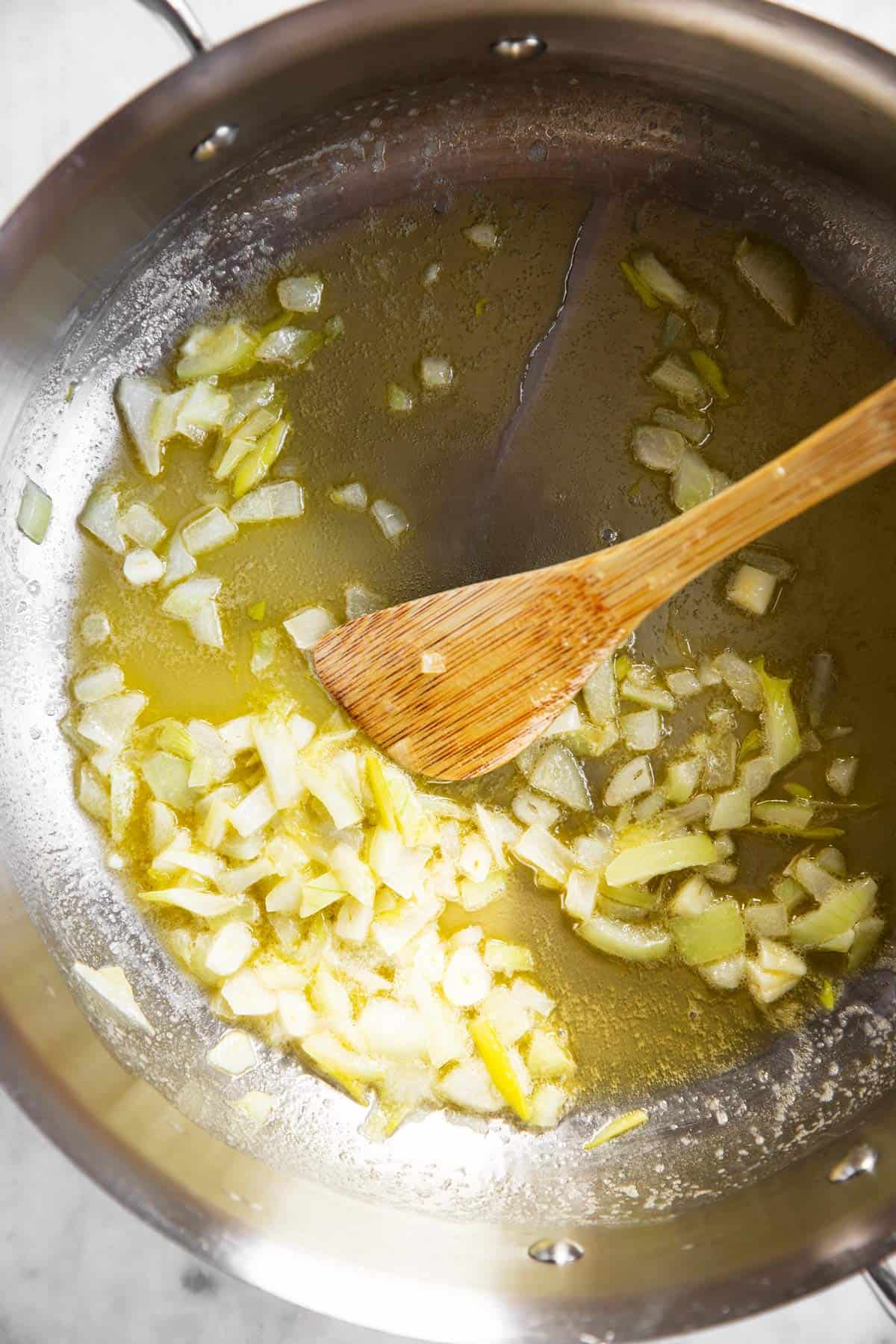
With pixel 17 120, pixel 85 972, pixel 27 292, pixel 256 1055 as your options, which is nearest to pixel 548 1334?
pixel 256 1055

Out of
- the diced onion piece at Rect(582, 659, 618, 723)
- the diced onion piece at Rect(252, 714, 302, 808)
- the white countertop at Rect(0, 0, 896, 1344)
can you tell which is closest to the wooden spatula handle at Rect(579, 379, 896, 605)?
the diced onion piece at Rect(582, 659, 618, 723)

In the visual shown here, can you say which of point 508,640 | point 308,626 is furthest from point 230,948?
point 508,640

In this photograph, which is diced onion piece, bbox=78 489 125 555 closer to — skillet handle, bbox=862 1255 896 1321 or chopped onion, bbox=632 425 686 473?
chopped onion, bbox=632 425 686 473

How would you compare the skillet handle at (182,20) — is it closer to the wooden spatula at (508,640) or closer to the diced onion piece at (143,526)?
the diced onion piece at (143,526)

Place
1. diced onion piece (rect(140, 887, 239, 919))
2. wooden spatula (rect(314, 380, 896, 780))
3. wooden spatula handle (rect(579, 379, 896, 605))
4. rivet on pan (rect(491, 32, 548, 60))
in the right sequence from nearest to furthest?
wooden spatula handle (rect(579, 379, 896, 605)) → wooden spatula (rect(314, 380, 896, 780)) → rivet on pan (rect(491, 32, 548, 60)) → diced onion piece (rect(140, 887, 239, 919))

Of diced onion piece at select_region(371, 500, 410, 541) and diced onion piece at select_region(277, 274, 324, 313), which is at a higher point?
diced onion piece at select_region(277, 274, 324, 313)

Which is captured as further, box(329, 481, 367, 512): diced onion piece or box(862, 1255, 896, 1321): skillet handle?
box(329, 481, 367, 512): diced onion piece

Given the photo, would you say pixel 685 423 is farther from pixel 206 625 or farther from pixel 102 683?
pixel 102 683
